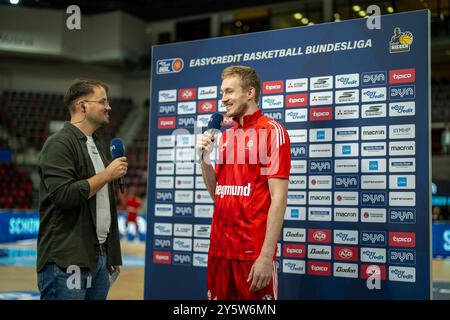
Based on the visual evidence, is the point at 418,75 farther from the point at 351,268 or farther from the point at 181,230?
the point at 181,230

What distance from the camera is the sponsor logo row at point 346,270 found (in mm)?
3994

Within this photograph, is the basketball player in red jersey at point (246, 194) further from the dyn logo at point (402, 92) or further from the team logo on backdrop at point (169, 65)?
the team logo on backdrop at point (169, 65)

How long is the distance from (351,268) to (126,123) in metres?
16.9

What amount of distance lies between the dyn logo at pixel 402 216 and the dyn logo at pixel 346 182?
0.36m

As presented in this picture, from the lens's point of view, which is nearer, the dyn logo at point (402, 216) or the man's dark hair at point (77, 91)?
the man's dark hair at point (77, 91)

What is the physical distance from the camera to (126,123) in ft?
66.2

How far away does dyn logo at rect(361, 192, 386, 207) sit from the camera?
161 inches

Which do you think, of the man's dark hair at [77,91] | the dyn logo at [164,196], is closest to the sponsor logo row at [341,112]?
the dyn logo at [164,196]

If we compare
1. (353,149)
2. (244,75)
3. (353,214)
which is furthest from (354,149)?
(244,75)

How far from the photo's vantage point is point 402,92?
407 cm

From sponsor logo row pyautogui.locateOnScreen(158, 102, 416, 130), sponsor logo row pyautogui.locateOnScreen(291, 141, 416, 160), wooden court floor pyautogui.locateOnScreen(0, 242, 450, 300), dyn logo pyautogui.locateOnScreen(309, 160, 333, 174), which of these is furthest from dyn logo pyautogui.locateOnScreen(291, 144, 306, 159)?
wooden court floor pyautogui.locateOnScreen(0, 242, 450, 300)

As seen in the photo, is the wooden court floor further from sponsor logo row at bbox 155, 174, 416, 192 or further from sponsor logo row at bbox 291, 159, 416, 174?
sponsor logo row at bbox 291, 159, 416, 174

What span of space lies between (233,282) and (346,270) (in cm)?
142

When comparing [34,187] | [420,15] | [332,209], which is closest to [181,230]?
[332,209]
